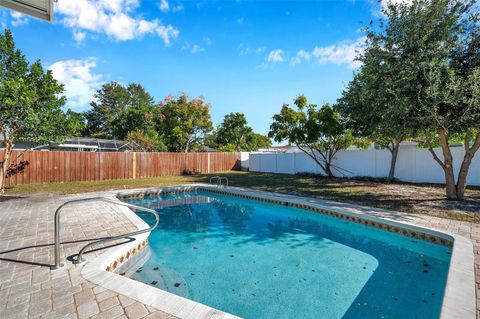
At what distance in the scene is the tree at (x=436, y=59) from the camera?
21.8 ft

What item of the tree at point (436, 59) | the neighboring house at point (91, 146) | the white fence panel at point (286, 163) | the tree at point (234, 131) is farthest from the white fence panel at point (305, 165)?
the neighboring house at point (91, 146)

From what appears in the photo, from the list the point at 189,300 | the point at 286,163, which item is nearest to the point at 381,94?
the point at 189,300

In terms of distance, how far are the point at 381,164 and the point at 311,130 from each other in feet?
14.1

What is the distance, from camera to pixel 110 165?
1552cm

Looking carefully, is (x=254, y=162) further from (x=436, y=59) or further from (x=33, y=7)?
(x=33, y=7)

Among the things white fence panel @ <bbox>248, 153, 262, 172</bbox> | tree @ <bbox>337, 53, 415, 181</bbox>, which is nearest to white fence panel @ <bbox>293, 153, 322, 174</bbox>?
white fence panel @ <bbox>248, 153, 262, 172</bbox>

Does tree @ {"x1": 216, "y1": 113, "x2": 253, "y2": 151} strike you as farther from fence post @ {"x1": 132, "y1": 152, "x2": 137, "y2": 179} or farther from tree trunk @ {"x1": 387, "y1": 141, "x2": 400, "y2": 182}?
tree trunk @ {"x1": 387, "y1": 141, "x2": 400, "y2": 182}

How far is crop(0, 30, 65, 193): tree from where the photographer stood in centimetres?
837

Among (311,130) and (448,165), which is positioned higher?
(311,130)

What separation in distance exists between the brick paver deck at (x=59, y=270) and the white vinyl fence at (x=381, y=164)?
783cm

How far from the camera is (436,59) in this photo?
263 inches

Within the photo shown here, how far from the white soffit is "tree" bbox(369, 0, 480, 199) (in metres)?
7.67

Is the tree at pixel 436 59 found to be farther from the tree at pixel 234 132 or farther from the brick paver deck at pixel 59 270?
the tree at pixel 234 132

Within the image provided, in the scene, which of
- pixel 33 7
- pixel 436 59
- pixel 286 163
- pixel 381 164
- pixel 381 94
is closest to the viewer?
pixel 33 7
